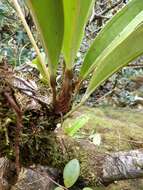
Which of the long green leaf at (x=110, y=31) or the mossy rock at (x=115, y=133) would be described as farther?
the mossy rock at (x=115, y=133)

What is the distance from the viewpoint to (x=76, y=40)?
0.81m

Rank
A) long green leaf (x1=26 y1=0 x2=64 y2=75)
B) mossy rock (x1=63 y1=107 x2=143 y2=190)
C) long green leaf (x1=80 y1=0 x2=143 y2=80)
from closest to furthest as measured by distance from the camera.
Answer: long green leaf (x1=26 y1=0 x2=64 y2=75) < long green leaf (x1=80 y1=0 x2=143 y2=80) < mossy rock (x1=63 y1=107 x2=143 y2=190)

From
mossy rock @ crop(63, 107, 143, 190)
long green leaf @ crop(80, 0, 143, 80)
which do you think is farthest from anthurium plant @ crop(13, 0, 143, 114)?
mossy rock @ crop(63, 107, 143, 190)

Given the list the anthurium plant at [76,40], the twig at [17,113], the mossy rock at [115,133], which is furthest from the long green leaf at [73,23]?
the mossy rock at [115,133]

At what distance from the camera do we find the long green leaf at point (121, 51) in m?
0.75

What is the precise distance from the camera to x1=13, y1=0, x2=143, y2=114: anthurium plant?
74cm

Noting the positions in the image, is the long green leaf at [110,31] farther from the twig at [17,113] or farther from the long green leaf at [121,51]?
the twig at [17,113]

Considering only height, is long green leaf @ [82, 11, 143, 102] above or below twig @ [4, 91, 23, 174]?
above

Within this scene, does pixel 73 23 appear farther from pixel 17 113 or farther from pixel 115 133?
pixel 115 133

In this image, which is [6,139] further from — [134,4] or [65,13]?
[134,4]

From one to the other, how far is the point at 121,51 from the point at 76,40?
0.34ft

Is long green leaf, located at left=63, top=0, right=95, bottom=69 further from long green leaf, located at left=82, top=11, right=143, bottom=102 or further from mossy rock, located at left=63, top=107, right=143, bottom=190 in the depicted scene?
mossy rock, located at left=63, top=107, right=143, bottom=190

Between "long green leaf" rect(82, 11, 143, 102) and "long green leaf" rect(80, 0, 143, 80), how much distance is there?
2cm

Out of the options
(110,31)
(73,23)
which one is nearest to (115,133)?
(110,31)
